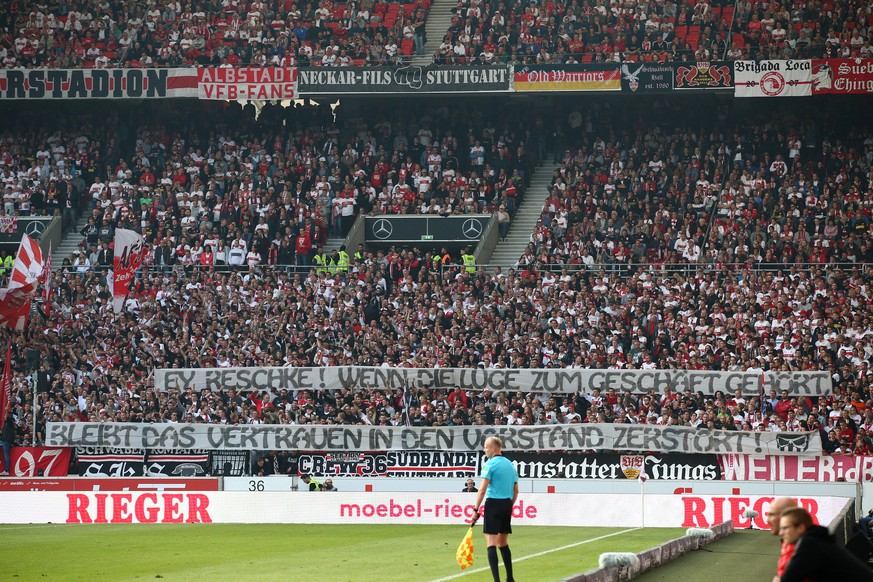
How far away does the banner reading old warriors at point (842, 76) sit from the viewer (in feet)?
123

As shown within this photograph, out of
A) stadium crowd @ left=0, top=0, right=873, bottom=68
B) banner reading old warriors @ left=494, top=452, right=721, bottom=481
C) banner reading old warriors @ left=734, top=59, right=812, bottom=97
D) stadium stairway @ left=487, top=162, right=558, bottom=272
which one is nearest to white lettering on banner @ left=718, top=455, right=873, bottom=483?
banner reading old warriors @ left=494, top=452, right=721, bottom=481

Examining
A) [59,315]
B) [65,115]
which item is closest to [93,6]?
[65,115]

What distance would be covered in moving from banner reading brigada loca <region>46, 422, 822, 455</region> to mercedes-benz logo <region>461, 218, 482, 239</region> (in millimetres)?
9677

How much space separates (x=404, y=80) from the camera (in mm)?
40469

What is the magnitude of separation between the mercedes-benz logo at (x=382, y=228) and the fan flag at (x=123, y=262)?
7893mm

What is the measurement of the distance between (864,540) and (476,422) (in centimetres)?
1745

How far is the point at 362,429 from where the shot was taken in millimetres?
30906

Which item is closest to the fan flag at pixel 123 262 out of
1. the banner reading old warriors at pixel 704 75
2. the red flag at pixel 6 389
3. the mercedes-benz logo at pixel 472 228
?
the red flag at pixel 6 389

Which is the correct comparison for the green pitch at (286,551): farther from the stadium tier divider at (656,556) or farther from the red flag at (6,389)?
the red flag at (6,389)

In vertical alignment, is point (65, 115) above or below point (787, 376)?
above

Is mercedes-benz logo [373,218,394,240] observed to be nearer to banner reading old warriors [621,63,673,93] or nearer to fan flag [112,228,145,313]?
fan flag [112,228,145,313]

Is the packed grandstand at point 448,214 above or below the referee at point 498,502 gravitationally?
above

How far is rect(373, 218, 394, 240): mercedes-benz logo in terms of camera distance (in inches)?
1559

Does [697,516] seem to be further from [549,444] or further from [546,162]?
[546,162]
